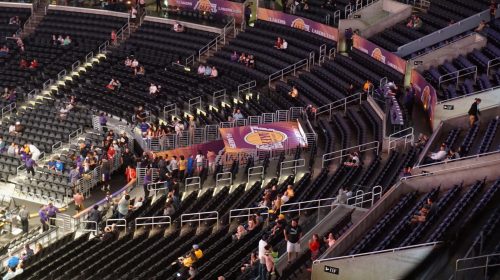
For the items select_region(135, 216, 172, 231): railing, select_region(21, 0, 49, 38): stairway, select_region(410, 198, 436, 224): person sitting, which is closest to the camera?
select_region(410, 198, 436, 224): person sitting

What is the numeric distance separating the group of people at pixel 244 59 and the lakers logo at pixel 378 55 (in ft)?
17.1

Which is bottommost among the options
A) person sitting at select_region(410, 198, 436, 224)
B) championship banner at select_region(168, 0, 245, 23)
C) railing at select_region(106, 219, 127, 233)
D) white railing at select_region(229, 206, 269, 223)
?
railing at select_region(106, 219, 127, 233)

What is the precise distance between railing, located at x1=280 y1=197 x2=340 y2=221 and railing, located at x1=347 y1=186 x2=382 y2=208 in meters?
0.47

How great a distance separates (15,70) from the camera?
1608 inches

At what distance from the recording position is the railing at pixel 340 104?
33031 millimetres

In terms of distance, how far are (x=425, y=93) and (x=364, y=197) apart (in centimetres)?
734

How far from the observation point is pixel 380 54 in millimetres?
35125

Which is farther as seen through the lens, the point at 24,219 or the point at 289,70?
the point at 289,70

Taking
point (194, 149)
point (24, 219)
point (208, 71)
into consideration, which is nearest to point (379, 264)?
point (24, 219)

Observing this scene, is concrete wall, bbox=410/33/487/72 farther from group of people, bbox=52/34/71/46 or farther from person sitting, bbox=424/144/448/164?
group of people, bbox=52/34/71/46

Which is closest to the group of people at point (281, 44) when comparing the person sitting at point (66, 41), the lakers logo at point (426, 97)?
the lakers logo at point (426, 97)

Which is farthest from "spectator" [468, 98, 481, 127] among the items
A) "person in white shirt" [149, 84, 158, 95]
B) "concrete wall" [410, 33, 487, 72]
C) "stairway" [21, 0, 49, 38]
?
"stairway" [21, 0, 49, 38]

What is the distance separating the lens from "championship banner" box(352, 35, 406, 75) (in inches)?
1334

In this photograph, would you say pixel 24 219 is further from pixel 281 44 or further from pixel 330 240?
pixel 281 44
